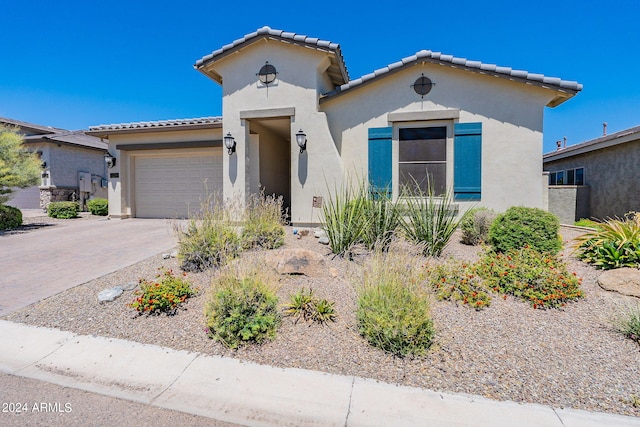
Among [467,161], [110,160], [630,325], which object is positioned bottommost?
[630,325]

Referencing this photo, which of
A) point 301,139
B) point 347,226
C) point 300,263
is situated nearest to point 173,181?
point 301,139

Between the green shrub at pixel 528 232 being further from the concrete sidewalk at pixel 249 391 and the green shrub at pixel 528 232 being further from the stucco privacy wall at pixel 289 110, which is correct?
the stucco privacy wall at pixel 289 110

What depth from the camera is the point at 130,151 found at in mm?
12133

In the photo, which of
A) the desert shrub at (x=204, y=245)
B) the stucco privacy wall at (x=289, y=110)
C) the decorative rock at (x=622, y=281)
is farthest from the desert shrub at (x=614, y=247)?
the desert shrub at (x=204, y=245)

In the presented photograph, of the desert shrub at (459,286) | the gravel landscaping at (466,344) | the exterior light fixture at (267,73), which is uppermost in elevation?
the exterior light fixture at (267,73)

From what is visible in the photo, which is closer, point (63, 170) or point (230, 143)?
point (230, 143)

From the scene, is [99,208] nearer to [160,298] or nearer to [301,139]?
[301,139]

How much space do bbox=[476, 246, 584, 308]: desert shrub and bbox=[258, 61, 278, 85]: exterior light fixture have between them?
7416mm

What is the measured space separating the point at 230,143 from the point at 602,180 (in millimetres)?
13785

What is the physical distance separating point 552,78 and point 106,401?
10.4m

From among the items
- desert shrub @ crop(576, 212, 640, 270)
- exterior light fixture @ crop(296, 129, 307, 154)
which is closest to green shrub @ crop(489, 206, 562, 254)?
desert shrub @ crop(576, 212, 640, 270)

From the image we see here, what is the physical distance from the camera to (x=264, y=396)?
2.66 metres

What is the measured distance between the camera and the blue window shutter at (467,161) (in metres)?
8.41

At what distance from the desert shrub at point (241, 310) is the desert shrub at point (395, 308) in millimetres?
1042
